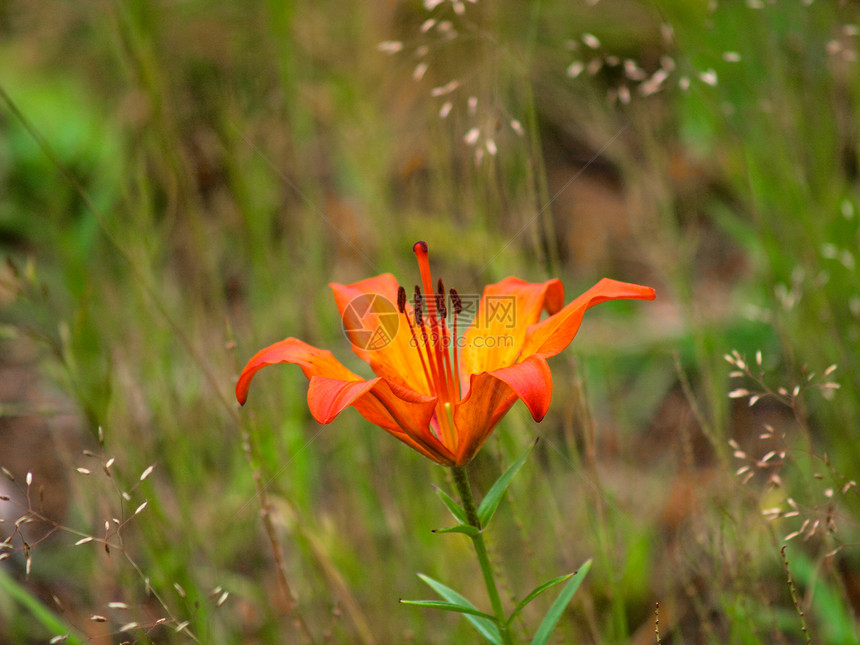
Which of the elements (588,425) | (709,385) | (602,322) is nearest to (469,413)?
(588,425)

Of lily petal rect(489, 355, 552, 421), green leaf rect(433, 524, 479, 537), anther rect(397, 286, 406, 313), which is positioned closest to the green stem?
green leaf rect(433, 524, 479, 537)

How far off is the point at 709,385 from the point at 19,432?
7.49 ft

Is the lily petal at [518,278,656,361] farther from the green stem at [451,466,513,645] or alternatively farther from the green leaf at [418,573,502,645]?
the green leaf at [418,573,502,645]

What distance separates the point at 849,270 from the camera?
1.99 m

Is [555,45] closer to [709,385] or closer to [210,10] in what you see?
[210,10]

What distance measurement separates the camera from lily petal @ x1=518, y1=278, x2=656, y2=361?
999 mm

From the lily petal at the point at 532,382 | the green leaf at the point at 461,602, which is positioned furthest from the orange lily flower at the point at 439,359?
the green leaf at the point at 461,602

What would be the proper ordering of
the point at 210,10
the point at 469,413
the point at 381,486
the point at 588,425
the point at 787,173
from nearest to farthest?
the point at 469,413 → the point at 588,425 → the point at 381,486 → the point at 787,173 → the point at 210,10

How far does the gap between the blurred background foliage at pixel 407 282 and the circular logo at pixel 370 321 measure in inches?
12.0

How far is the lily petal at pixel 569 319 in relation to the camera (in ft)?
3.28

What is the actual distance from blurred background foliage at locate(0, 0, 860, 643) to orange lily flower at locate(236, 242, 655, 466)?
0.85 feet

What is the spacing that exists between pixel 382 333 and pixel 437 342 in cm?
17

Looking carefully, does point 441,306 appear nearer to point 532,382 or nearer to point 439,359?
point 439,359

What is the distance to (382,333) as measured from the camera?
1.28 m
